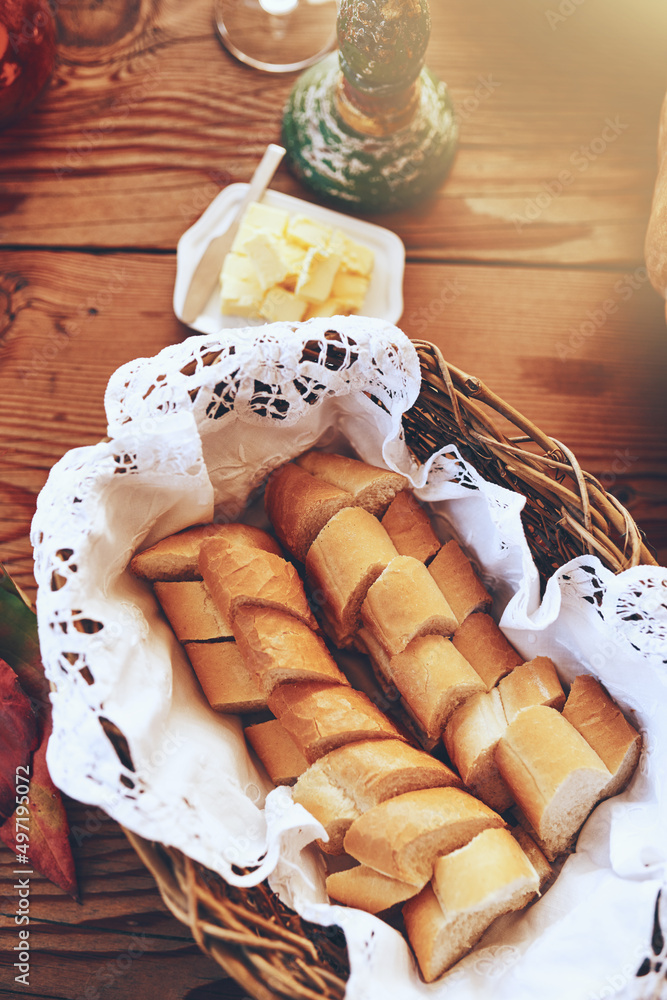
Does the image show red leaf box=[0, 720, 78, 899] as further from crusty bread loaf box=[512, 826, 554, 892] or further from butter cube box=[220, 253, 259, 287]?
butter cube box=[220, 253, 259, 287]

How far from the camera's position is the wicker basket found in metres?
0.71

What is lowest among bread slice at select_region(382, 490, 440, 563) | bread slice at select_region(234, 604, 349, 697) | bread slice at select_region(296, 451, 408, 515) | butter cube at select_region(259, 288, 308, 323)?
bread slice at select_region(234, 604, 349, 697)

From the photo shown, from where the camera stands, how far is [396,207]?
4.23ft

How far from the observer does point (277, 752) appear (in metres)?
0.92

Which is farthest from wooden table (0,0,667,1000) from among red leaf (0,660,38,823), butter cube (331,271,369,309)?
red leaf (0,660,38,823)

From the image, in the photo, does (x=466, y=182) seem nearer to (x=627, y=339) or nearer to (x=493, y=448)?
(x=627, y=339)

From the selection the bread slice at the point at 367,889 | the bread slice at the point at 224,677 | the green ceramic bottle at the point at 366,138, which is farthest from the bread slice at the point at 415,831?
the green ceramic bottle at the point at 366,138

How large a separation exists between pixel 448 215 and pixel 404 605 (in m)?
0.82

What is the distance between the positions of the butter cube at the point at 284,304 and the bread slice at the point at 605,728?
0.76 m

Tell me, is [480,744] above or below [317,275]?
below

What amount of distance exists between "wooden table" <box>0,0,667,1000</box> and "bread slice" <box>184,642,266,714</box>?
0.44 m

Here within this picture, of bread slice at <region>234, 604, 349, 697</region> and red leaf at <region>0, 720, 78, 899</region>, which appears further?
red leaf at <region>0, 720, 78, 899</region>

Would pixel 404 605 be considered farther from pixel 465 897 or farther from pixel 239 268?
pixel 239 268

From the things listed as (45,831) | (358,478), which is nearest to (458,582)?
(358,478)
